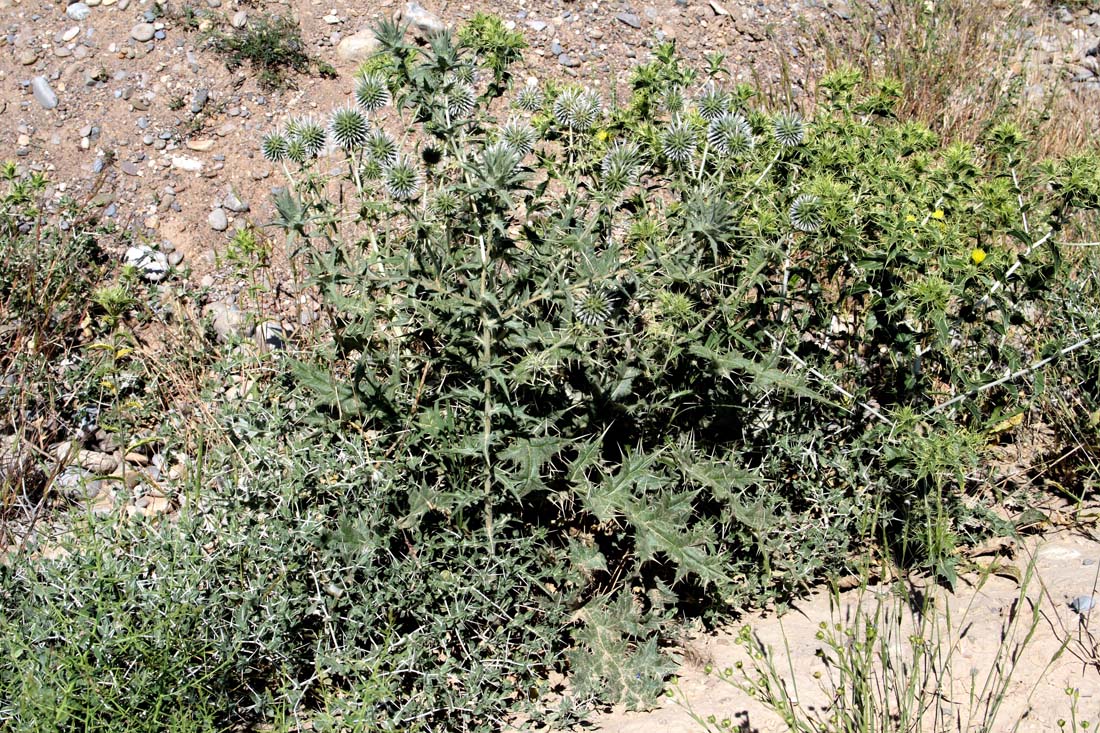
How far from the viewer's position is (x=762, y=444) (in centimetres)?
379

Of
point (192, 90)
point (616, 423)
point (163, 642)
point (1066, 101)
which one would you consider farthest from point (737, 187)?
point (1066, 101)

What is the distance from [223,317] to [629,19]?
3205 mm

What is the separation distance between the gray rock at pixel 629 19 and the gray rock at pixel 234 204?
2.64 meters

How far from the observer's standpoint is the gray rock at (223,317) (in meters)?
4.65

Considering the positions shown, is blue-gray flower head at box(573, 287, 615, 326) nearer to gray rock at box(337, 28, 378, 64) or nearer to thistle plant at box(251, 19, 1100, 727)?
thistle plant at box(251, 19, 1100, 727)

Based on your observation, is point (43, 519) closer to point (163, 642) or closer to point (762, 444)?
point (163, 642)

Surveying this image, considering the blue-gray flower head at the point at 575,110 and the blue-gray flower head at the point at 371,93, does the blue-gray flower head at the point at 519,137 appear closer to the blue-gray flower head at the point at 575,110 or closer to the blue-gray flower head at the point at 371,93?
the blue-gray flower head at the point at 575,110

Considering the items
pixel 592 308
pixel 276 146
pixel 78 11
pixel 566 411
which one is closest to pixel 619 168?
pixel 592 308

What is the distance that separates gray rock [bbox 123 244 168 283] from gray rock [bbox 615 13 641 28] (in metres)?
3.17

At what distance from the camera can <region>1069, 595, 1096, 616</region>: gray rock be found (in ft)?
11.1

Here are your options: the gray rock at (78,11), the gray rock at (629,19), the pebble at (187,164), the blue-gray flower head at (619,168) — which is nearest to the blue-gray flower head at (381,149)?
the blue-gray flower head at (619,168)

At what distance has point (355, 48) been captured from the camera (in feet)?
18.5

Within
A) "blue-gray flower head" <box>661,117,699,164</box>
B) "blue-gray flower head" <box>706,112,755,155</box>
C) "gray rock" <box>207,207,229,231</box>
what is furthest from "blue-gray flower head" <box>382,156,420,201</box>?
"gray rock" <box>207,207,229,231</box>

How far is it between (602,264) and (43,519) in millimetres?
2653
